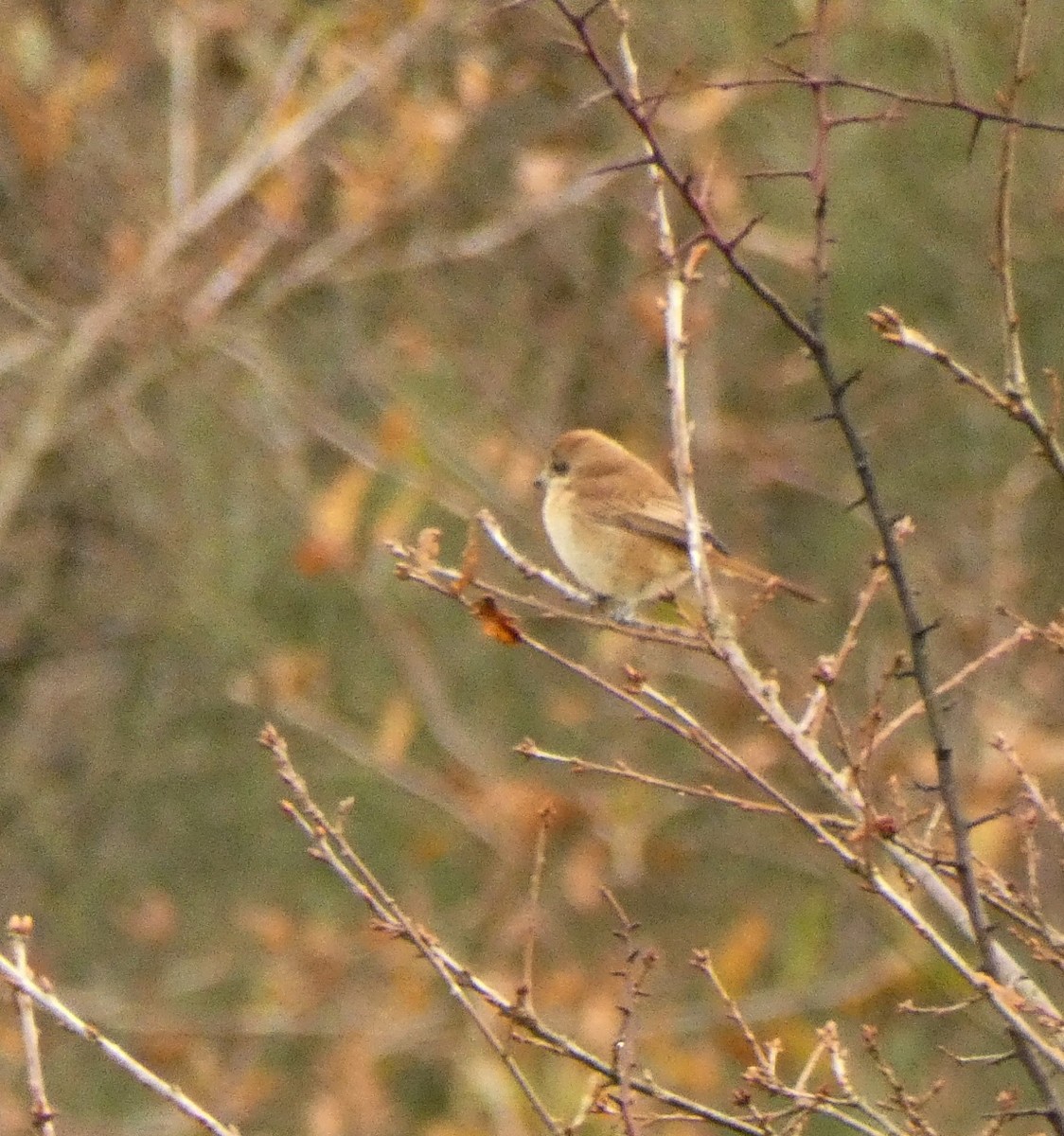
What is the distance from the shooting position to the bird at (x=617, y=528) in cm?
551

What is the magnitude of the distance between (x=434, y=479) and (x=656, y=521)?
234cm

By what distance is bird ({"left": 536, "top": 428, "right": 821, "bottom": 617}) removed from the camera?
18.1ft

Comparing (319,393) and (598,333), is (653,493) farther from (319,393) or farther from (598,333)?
(319,393)

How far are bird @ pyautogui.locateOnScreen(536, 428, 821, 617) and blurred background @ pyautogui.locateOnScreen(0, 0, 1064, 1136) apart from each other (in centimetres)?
119

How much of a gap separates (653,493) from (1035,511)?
311 centimetres

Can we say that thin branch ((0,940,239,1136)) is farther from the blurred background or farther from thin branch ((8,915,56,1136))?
the blurred background

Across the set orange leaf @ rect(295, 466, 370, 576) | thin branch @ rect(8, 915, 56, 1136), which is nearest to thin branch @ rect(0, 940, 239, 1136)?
thin branch @ rect(8, 915, 56, 1136)

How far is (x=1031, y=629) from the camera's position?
111 inches

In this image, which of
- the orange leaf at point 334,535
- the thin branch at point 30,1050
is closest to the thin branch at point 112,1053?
the thin branch at point 30,1050

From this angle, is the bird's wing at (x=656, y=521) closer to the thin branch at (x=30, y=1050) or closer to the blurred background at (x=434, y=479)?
the blurred background at (x=434, y=479)

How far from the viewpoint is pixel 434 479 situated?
774 cm

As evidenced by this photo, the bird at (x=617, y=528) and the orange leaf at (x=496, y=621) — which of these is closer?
the orange leaf at (x=496, y=621)

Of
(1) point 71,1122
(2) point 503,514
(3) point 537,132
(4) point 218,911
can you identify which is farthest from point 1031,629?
(4) point 218,911

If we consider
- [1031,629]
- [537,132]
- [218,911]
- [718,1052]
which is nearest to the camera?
[1031,629]
